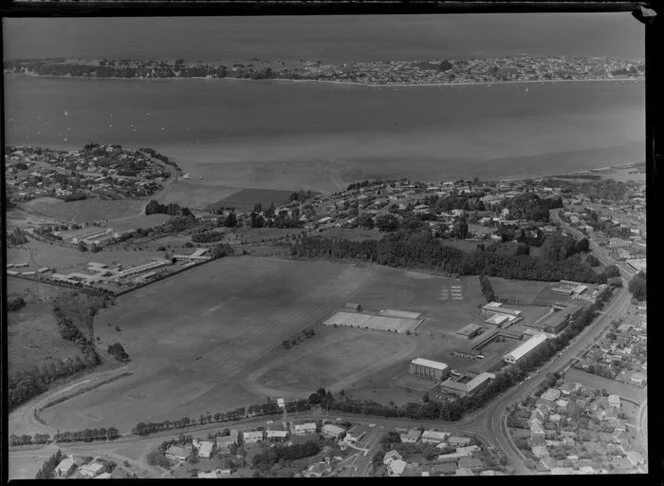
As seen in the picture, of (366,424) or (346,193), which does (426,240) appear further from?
(366,424)

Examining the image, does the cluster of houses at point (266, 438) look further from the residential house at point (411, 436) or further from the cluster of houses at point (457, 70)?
the cluster of houses at point (457, 70)

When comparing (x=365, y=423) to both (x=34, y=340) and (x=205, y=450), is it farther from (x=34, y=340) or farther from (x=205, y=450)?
(x=34, y=340)

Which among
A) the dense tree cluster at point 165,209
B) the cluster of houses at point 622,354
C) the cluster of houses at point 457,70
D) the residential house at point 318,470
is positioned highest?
the cluster of houses at point 457,70

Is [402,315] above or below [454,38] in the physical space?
below

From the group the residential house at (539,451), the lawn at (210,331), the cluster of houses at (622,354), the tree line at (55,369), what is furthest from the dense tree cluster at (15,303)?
the cluster of houses at (622,354)

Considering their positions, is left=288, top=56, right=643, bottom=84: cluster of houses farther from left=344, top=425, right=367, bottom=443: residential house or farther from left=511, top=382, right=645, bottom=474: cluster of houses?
left=344, top=425, right=367, bottom=443: residential house

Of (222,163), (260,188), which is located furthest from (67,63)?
(260,188)

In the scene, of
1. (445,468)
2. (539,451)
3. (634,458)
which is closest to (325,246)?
(445,468)
